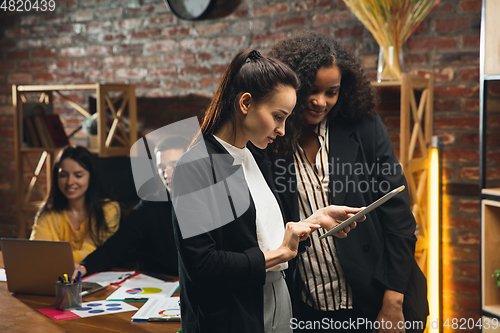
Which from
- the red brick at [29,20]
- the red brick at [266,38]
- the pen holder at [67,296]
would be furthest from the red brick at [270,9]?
the pen holder at [67,296]

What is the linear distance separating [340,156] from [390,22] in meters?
0.93

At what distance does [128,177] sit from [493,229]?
74.4 inches

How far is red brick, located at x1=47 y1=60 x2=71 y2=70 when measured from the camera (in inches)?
129

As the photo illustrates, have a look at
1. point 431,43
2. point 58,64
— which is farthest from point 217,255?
point 58,64

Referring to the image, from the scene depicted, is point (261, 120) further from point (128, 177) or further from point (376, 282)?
point (128, 177)

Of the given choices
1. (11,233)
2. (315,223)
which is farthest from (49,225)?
(315,223)

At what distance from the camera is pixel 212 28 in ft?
Answer: 9.24

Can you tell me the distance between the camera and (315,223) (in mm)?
1250

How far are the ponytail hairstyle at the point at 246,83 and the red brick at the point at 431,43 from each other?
139 centimetres

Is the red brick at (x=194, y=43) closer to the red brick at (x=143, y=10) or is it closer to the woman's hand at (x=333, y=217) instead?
the red brick at (x=143, y=10)

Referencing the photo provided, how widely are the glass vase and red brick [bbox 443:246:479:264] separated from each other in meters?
0.91

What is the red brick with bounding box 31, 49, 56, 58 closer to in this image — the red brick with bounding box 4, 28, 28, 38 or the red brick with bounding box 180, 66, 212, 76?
the red brick with bounding box 4, 28, 28, 38

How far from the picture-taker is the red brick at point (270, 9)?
2.61 metres

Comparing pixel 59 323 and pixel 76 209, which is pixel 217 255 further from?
pixel 76 209
